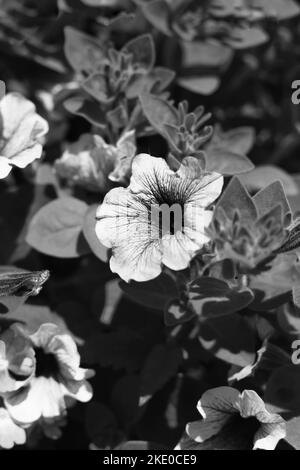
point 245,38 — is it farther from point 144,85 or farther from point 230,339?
point 230,339

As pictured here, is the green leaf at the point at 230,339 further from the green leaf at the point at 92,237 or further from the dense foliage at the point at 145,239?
the green leaf at the point at 92,237

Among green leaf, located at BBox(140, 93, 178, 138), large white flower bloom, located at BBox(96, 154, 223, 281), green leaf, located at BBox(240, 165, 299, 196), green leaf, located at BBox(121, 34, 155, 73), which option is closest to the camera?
large white flower bloom, located at BBox(96, 154, 223, 281)

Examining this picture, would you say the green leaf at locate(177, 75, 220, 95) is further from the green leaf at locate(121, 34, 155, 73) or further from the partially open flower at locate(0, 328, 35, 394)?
the partially open flower at locate(0, 328, 35, 394)

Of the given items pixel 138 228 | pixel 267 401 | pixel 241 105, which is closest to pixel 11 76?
pixel 241 105

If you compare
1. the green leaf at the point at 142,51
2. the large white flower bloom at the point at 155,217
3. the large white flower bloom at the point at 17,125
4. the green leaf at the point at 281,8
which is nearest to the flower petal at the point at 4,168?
the large white flower bloom at the point at 17,125

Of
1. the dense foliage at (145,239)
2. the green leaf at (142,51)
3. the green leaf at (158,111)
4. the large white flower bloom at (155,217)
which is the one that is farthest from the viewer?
the green leaf at (142,51)

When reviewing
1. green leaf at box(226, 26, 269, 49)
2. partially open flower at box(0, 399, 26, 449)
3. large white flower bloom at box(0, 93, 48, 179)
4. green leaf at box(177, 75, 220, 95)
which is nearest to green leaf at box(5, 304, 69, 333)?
partially open flower at box(0, 399, 26, 449)

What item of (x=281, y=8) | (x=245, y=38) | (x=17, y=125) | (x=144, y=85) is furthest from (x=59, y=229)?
(x=281, y=8)
